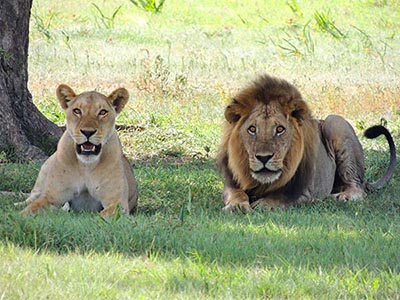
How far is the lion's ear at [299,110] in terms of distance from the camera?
6473mm

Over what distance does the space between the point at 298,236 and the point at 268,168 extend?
1.18 meters

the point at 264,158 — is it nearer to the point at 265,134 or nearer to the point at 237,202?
the point at 265,134

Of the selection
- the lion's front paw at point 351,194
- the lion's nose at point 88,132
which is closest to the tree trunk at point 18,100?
the lion's nose at point 88,132

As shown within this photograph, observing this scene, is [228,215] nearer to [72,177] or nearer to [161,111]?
[72,177]

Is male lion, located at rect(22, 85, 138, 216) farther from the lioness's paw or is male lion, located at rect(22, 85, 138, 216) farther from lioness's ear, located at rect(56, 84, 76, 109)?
the lioness's paw

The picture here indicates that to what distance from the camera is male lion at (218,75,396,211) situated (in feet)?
20.6

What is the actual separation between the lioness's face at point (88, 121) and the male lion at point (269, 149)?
1012mm

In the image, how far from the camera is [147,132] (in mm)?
9070

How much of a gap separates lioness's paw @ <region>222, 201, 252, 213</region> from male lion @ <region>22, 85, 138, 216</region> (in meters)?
0.69

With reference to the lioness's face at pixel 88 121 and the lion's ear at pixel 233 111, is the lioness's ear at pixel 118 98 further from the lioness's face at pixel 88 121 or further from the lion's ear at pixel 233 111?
the lion's ear at pixel 233 111

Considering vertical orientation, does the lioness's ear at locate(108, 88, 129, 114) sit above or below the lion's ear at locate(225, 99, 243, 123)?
above

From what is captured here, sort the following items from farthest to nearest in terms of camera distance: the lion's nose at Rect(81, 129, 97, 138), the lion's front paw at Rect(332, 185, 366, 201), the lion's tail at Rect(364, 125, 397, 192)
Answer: the lion's tail at Rect(364, 125, 397, 192)
the lion's front paw at Rect(332, 185, 366, 201)
the lion's nose at Rect(81, 129, 97, 138)

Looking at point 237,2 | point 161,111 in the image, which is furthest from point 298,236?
point 237,2

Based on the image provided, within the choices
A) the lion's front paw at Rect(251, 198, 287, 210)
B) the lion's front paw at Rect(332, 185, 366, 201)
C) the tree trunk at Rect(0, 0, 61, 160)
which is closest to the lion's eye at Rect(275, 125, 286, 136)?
the lion's front paw at Rect(251, 198, 287, 210)
